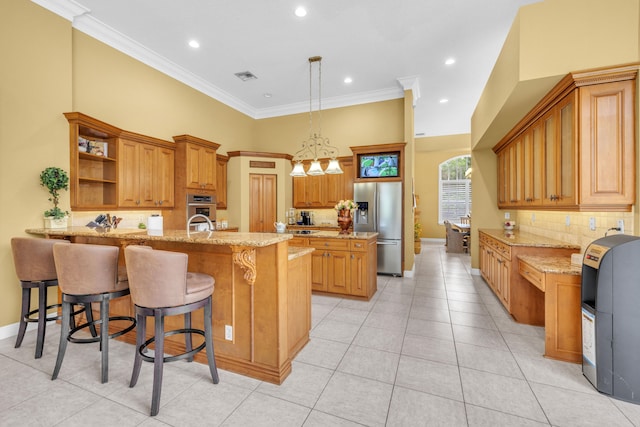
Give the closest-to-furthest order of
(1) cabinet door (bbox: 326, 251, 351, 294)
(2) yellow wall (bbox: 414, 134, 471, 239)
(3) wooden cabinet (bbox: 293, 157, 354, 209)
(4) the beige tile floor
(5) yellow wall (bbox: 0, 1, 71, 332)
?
1. (4) the beige tile floor
2. (5) yellow wall (bbox: 0, 1, 71, 332)
3. (1) cabinet door (bbox: 326, 251, 351, 294)
4. (3) wooden cabinet (bbox: 293, 157, 354, 209)
5. (2) yellow wall (bbox: 414, 134, 471, 239)

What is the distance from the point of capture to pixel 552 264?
2.71 m

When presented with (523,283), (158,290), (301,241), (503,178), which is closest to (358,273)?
(301,241)

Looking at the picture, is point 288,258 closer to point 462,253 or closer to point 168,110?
point 168,110

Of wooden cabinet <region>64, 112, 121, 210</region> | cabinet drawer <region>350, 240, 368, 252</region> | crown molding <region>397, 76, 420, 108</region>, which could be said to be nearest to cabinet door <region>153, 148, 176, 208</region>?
wooden cabinet <region>64, 112, 121, 210</region>

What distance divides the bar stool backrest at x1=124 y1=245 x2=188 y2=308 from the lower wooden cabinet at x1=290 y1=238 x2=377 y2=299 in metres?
2.62

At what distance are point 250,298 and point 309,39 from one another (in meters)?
3.83

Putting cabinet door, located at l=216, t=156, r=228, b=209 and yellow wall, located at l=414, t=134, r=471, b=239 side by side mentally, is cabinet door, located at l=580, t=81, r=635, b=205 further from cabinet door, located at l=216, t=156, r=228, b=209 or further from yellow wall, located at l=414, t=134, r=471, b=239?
yellow wall, located at l=414, t=134, r=471, b=239

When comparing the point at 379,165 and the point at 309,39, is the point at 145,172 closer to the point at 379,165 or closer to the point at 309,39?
the point at 309,39

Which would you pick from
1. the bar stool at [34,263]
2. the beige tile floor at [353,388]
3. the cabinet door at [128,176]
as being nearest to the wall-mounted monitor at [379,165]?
the beige tile floor at [353,388]

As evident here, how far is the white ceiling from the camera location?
3.44 m

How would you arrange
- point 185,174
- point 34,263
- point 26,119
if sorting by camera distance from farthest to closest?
1. point 185,174
2. point 26,119
3. point 34,263

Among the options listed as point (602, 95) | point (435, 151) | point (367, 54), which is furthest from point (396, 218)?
point (435, 151)

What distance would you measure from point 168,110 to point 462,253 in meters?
8.33

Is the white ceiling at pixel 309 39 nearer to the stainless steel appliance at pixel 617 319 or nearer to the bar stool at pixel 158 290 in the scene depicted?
the stainless steel appliance at pixel 617 319
